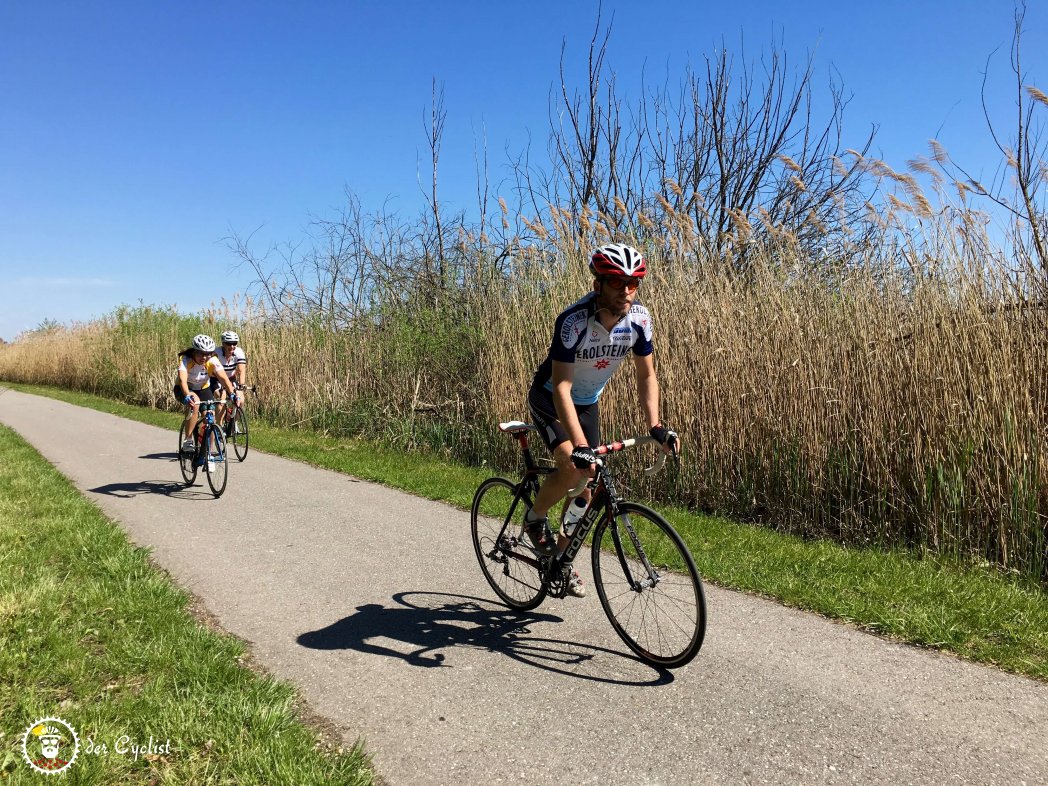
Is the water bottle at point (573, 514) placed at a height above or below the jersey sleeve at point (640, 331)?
below

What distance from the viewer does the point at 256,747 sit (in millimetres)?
2895

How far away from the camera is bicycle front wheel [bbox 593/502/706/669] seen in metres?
3.64

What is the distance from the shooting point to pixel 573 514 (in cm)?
424

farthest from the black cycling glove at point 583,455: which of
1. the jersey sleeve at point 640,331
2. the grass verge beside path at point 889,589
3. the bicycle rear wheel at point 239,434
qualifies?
the bicycle rear wheel at point 239,434

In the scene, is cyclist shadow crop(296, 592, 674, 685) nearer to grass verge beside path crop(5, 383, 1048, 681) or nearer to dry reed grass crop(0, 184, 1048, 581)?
grass verge beside path crop(5, 383, 1048, 681)

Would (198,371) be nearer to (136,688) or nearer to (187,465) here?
(187,465)

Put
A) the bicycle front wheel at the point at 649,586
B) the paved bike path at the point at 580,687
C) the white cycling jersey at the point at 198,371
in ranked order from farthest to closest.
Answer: the white cycling jersey at the point at 198,371
the bicycle front wheel at the point at 649,586
the paved bike path at the point at 580,687

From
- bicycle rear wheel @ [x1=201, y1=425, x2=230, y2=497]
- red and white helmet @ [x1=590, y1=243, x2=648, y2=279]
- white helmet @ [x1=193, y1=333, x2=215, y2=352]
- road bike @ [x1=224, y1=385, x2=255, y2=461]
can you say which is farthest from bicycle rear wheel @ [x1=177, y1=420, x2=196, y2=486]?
red and white helmet @ [x1=590, y1=243, x2=648, y2=279]

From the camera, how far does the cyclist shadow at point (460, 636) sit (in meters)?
3.85

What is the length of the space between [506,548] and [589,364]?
1.55 meters

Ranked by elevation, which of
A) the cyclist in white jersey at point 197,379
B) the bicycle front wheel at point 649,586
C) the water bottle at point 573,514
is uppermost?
the cyclist in white jersey at point 197,379

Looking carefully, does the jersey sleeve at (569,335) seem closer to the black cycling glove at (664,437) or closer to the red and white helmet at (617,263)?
→ the red and white helmet at (617,263)

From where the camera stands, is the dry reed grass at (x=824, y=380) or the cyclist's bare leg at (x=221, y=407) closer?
the dry reed grass at (x=824, y=380)

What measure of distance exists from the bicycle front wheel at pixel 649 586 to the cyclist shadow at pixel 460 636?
0.47 feet
